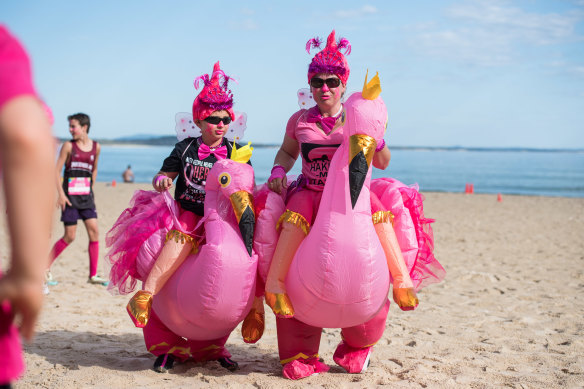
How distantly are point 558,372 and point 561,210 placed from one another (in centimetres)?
1444

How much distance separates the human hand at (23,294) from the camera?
1497 mm

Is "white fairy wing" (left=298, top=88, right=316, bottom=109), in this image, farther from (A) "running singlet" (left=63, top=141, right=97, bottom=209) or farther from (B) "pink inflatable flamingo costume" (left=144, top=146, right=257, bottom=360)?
(A) "running singlet" (left=63, top=141, right=97, bottom=209)

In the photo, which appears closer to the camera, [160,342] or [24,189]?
[24,189]

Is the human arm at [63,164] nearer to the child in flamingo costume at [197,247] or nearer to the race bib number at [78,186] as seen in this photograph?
the race bib number at [78,186]

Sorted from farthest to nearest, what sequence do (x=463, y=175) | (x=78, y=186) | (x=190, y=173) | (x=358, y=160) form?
1. (x=463, y=175)
2. (x=78, y=186)
3. (x=190, y=173)
4. (x=358, y=160)

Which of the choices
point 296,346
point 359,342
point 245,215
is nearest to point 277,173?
point 245,215

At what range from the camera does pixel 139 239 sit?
4270 millimetres

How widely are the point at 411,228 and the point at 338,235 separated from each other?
767mm

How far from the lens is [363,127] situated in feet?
12.0

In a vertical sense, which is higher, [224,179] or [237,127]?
[237,127]

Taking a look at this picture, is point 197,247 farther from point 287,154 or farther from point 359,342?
point 359,342

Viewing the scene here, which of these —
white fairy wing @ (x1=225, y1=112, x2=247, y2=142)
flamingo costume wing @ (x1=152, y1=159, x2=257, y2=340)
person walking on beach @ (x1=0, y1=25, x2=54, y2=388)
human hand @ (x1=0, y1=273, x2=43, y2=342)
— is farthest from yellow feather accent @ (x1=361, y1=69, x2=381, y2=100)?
human hand @ (x1=0, y1=273, x2=43, y2=342)

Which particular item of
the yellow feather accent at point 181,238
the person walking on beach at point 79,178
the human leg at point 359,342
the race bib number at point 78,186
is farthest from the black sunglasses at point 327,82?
the race bib number at point 78,186

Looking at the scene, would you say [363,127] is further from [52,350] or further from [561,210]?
[561,210]
